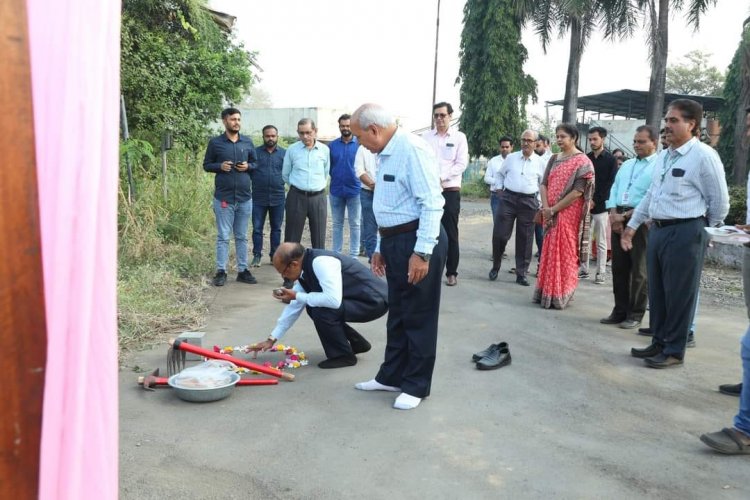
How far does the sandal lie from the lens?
343 centimetres

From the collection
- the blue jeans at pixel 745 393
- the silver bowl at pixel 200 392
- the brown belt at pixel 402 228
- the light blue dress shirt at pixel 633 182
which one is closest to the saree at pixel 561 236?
the light blue dress shirt at pixel 633 182

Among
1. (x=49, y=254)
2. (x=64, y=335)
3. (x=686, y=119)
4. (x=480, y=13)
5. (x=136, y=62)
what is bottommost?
(x=64, y=335)

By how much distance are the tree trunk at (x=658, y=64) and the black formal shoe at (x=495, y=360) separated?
16.0m

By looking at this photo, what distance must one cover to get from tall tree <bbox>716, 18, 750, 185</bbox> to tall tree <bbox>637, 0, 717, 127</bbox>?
162cm

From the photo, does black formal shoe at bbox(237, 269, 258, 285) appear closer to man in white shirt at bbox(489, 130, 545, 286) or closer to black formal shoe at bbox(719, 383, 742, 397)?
man in white shirt at bbox(489, 130, 545, 286)

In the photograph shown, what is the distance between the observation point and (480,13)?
2922 centimetres

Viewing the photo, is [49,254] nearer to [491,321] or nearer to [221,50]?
[491,321]

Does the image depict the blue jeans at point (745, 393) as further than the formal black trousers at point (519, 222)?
No

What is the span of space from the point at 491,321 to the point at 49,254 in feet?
19.2

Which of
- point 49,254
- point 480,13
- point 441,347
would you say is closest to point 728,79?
point 480,13

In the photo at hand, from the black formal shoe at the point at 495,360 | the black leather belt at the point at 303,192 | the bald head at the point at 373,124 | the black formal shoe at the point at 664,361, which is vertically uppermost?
the bald head at the point at 373,124

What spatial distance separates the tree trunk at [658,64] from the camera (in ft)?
61.8

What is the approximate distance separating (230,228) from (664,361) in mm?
4971

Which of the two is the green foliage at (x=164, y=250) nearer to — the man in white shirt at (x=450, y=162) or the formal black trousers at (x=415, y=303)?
the formal black trousers at (x=415, y=303)
